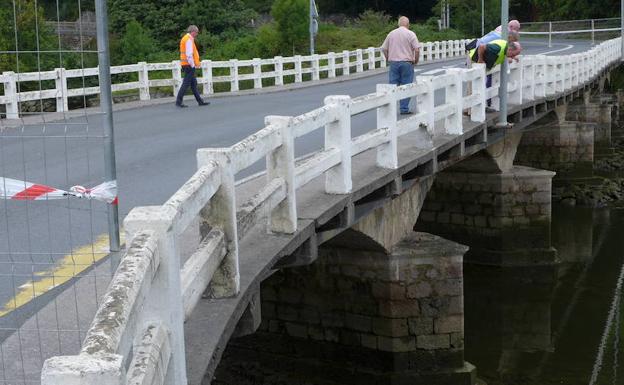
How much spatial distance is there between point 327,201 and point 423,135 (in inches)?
144

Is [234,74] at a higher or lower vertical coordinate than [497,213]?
higher

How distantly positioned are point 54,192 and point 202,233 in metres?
1.19

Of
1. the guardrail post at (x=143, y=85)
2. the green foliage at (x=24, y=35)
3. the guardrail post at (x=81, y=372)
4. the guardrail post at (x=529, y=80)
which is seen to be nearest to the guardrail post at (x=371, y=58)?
the green foliage at (x=24, y=35)

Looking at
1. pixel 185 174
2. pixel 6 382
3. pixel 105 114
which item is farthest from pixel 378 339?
pixel 6 382

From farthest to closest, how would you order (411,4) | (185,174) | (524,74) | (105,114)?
1. (411,4)
2. (524,74)
3. (185,174)
4. (105,114)

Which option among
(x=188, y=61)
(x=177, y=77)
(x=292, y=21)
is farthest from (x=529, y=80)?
(x=292, y=21)

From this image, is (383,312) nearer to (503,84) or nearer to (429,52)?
(503,84)

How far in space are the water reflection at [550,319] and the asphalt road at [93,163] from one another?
4048mm

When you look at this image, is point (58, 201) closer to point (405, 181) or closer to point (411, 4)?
point (405, 181)

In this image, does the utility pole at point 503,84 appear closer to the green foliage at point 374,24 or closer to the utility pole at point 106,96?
the utility pole at point 106,96

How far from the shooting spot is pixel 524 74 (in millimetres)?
19312

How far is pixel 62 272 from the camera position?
6957 millimetres

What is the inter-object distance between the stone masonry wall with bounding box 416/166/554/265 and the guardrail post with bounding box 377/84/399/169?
10097 millimetres

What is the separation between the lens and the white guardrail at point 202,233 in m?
2.96
